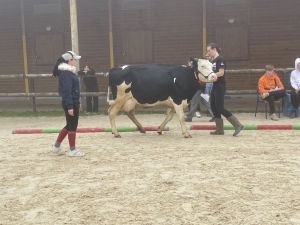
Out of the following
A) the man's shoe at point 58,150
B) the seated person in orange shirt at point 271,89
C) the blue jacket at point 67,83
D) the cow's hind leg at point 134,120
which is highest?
the blue jacket at point 67,83

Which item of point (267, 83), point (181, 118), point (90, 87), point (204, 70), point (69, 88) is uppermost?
point (204, 70)

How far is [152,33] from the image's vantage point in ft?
Answer: 52.6

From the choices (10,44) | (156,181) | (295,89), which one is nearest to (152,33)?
(10,44)

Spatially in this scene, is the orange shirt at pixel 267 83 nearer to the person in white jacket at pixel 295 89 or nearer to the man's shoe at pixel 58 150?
the person in white jacket at pixel 295 89

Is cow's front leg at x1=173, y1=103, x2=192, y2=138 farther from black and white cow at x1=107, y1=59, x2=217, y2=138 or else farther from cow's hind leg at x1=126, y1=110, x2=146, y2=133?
cow's hind leg at x1=126, y1=110, x2=146, y2=133

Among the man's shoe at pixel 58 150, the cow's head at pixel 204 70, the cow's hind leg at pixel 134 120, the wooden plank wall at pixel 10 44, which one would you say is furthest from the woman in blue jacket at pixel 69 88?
the wooden plank wall at pixel 10 44

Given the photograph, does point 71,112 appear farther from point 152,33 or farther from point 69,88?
point 152,33

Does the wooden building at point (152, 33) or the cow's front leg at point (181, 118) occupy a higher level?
Answer: the wooden building at point (152, 33)

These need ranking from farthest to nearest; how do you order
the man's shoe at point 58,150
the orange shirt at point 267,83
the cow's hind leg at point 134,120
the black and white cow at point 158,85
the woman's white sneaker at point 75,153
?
1. the orange shirt at point 267,83
2. the cow's hind leg at point 134,120
3. the black and white cow at point 158,85
4. the man's shoe at point 58,150
5. the woman's white sneaker at point 75,153

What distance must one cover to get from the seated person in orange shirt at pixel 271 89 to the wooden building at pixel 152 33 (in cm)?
474

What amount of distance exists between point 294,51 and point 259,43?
3.74ft

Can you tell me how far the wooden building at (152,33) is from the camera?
50.1 ft

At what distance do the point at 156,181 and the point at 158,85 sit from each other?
135 inches

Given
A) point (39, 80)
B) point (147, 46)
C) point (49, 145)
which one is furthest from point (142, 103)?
point (39, 80)
